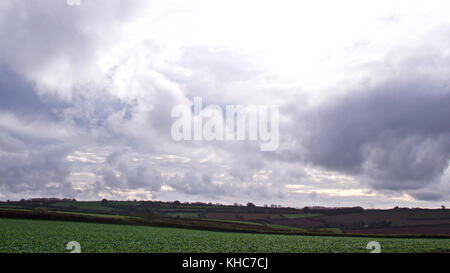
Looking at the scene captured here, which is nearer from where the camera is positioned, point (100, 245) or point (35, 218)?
point (100, 245)

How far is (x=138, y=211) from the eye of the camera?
5694 inches
